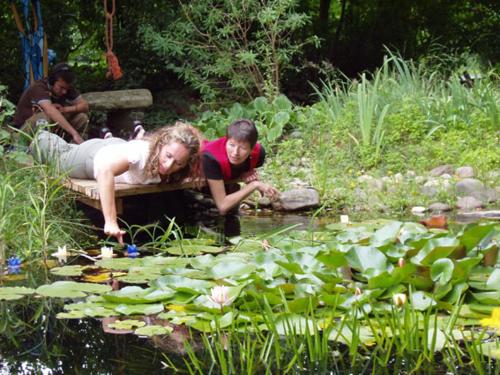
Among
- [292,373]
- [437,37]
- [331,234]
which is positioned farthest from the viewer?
[437,37]

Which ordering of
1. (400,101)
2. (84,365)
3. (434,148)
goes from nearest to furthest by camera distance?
(84,365), (434,148), (400,101)

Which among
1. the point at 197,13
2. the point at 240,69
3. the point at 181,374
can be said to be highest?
the point at 197,13

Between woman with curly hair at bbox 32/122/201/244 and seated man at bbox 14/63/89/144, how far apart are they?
1.87 m

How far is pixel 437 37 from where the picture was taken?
12781mm

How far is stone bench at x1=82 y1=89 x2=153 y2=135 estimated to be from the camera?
1018 cm

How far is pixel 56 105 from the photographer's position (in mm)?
8594

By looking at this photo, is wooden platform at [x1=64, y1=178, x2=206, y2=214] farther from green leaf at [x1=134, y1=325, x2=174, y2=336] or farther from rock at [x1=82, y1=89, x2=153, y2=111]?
rock at [x1=82, y1=89, x2=153, y2=111]

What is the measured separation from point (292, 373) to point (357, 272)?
4.26ft

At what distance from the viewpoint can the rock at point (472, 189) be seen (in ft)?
24.0

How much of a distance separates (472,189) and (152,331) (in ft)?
13.7

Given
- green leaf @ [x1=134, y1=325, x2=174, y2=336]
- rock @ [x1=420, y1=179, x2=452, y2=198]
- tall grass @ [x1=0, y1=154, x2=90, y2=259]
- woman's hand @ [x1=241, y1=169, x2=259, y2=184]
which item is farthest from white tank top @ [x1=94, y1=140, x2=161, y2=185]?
rock @ [x1=420, y1=179, x2=452, y2=198]

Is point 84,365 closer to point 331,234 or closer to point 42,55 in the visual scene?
point 331,234

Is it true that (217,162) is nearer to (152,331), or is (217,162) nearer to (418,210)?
(418,210)

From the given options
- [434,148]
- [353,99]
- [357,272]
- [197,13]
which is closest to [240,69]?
[197,13]
